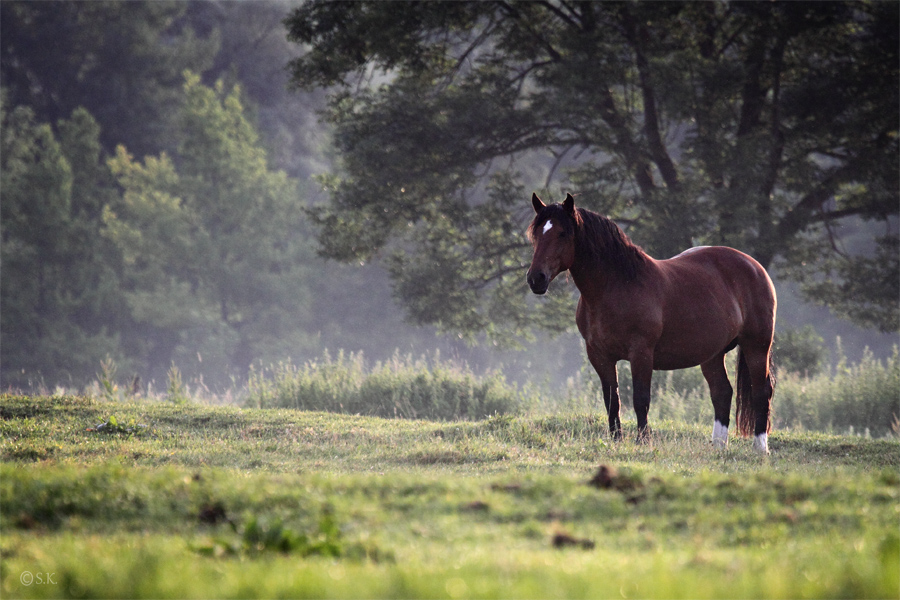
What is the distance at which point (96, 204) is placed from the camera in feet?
125

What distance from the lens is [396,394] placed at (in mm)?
15398

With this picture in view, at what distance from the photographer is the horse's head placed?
26.1 feet

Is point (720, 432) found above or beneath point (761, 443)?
above

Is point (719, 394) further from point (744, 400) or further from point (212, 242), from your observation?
point (212, 242)

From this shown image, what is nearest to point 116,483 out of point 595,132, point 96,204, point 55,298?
point 595,132

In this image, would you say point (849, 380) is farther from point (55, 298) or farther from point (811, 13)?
point (55, 298)

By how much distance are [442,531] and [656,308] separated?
4.99 m

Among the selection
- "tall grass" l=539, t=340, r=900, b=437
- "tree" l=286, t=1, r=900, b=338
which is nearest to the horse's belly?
"tall grass" l=539, t=340, r=900, b=437

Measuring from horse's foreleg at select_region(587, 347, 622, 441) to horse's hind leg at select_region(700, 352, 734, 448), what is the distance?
1.27m

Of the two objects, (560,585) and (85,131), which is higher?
(85,131)

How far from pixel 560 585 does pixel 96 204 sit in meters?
39.4

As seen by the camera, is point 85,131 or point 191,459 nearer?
point 191,459

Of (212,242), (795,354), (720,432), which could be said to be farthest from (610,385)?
(212,242)

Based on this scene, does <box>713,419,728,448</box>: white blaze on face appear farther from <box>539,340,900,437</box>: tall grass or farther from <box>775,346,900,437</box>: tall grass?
<box>775,346,900,437</box>: tall grass
